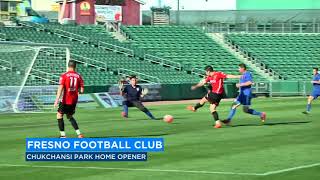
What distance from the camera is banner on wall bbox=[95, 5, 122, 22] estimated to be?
70.6 m

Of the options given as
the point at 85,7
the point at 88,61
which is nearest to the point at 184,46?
the point at 88,61

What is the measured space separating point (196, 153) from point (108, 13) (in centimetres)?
5740

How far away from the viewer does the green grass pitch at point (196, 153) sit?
1248 cm

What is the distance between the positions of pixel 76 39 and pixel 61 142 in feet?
146

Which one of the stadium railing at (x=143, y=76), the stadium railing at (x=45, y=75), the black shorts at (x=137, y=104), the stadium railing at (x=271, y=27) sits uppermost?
the stadium railing at (x=271, y=27)

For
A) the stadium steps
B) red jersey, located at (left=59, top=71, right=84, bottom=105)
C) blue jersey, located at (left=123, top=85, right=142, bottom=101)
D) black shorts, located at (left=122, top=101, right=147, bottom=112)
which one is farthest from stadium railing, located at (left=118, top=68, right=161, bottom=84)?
red jersey, located at (left=59, top=71, right=84, bottom=105)

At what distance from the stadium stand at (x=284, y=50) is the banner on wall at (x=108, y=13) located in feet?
38.7

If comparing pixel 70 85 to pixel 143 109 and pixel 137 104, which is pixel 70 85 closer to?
pixel 143 109

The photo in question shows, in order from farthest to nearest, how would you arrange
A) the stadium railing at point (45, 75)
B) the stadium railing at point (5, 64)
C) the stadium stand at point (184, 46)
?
1. the stadium stand at point (184, 46)
2. the stadium railing at point (45, 75)
3. the stadium railing at point (5, 64)

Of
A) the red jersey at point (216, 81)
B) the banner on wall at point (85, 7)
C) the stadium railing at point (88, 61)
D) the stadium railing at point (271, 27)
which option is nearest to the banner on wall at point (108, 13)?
the banner on wall at point (85, 7)

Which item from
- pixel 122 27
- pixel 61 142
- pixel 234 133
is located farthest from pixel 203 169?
pixel 122 27

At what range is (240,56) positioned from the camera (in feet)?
210

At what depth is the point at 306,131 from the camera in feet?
70.2

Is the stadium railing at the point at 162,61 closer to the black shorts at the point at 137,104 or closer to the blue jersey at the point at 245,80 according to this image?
the black shorts at the point at 137,104
